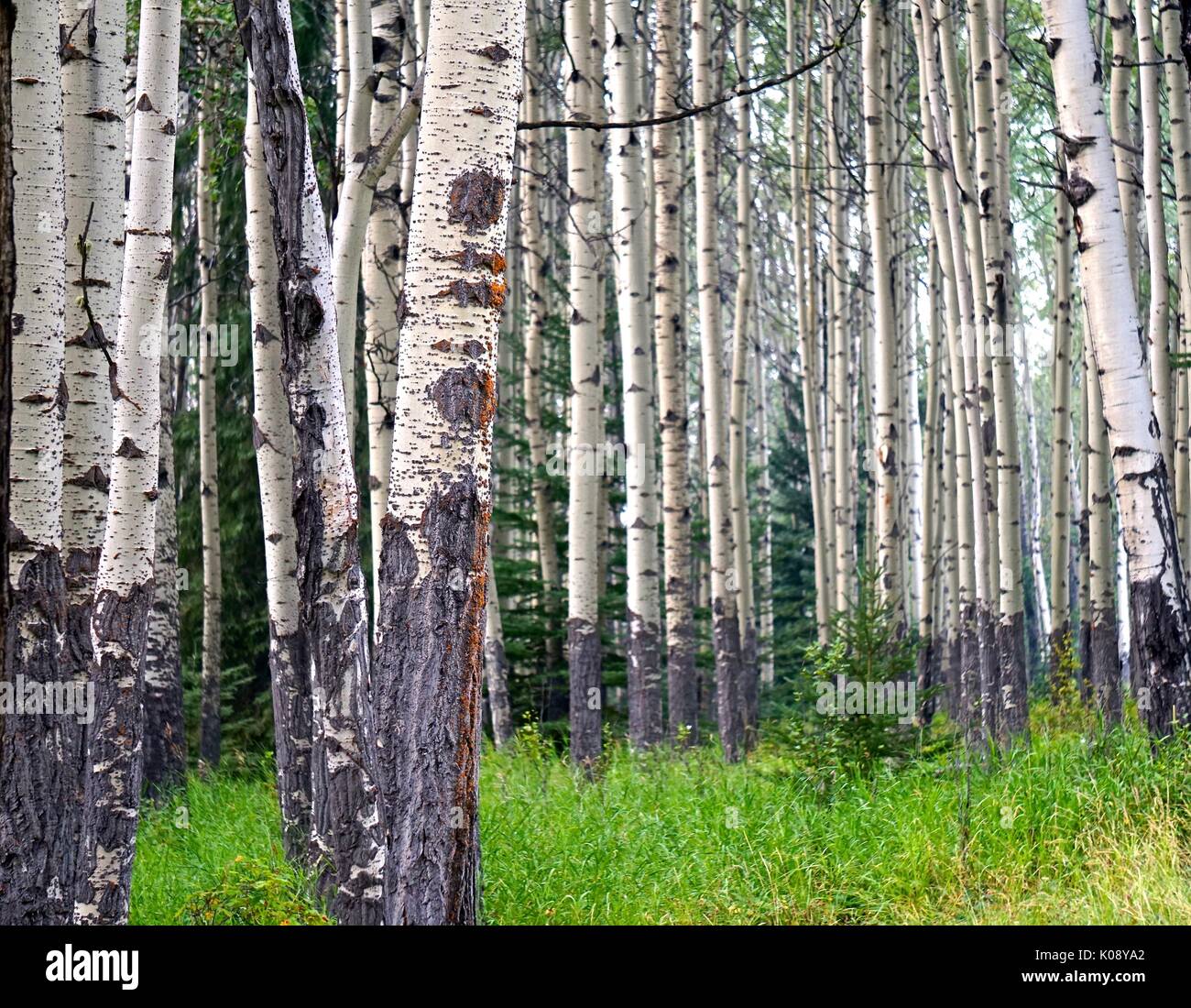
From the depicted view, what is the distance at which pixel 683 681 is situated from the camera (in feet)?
35.8

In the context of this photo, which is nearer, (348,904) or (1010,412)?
(348,904)

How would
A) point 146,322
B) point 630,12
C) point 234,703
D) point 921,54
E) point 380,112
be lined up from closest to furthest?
point 146,322 < point 380,112 < point 630,12 < point 921,54 < point 234,703

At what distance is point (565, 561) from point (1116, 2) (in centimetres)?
841

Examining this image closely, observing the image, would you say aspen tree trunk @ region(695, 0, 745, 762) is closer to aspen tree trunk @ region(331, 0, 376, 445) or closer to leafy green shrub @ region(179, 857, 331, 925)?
aspen tree trunk @ region(331, 0, 376, 445)

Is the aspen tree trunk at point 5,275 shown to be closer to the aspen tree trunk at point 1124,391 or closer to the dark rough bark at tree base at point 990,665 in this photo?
the aspen tree trunk at point 1124,391

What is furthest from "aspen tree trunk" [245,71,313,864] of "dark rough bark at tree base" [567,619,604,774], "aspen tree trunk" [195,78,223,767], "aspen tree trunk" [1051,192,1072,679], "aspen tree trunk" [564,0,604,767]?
"aspen tree trunk" [1051,192,1072,679]

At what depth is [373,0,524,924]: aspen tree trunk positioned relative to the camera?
11.2 feet

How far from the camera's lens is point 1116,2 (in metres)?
9.66

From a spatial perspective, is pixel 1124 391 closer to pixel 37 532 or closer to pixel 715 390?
pixel 37 532

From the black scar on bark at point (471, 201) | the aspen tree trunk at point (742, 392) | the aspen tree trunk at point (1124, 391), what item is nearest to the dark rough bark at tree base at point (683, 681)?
the aspen tree trunk at point (742, 392)

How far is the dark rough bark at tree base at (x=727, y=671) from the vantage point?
1062cm

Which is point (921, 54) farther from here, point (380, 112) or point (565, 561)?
point (565, 561)

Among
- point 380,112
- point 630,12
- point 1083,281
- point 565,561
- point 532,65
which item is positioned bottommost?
point 565,561
